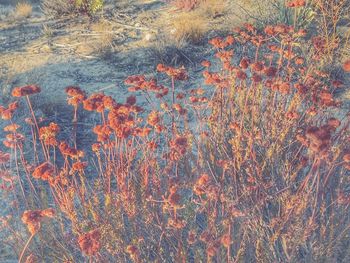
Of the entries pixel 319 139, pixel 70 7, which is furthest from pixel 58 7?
pixel 319 139

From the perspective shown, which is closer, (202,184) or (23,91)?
(202,184)

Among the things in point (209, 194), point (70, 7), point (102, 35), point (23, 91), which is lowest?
point (102, 35)

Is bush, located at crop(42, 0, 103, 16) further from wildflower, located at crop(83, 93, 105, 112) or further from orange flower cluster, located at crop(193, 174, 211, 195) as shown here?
orange flower cluster, located at crop(193, 174, 211, 195)

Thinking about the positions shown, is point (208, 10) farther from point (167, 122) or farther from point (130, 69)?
point (167, 122)

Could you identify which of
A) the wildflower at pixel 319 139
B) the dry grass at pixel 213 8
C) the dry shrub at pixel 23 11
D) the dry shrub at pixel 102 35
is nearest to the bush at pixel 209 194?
the wildflower at pixel 319 139

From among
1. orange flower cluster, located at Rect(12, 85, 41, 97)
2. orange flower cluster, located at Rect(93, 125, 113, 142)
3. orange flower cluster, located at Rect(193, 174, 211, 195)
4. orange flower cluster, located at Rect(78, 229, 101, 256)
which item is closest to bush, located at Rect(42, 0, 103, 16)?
orange flower cluster, located at Rect(12, 85, 41, 97)

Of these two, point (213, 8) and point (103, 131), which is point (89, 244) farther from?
point (213, 8)

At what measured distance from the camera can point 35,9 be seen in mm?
8672

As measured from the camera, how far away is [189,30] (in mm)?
6309

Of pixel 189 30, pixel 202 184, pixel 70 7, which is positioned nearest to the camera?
pixel 202 184

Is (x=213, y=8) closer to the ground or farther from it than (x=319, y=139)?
closer to the ground

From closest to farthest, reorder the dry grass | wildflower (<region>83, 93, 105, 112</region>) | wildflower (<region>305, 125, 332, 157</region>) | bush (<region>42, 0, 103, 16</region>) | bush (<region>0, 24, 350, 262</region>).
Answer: wildflower (<region>305, 125, 332, 157</region>) < bush (<region>0, 24, 350, 262</region>) < wildflower (<region>83, 93, 105, 112</region>) < the dry grass < bush (<region>42, 0, 103, 16</region>)

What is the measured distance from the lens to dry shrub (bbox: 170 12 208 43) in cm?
624

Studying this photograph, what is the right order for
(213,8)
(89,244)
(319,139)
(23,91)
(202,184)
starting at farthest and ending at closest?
(213,8) < (23,91) < (202,184) < (89,244) < (319,139)
